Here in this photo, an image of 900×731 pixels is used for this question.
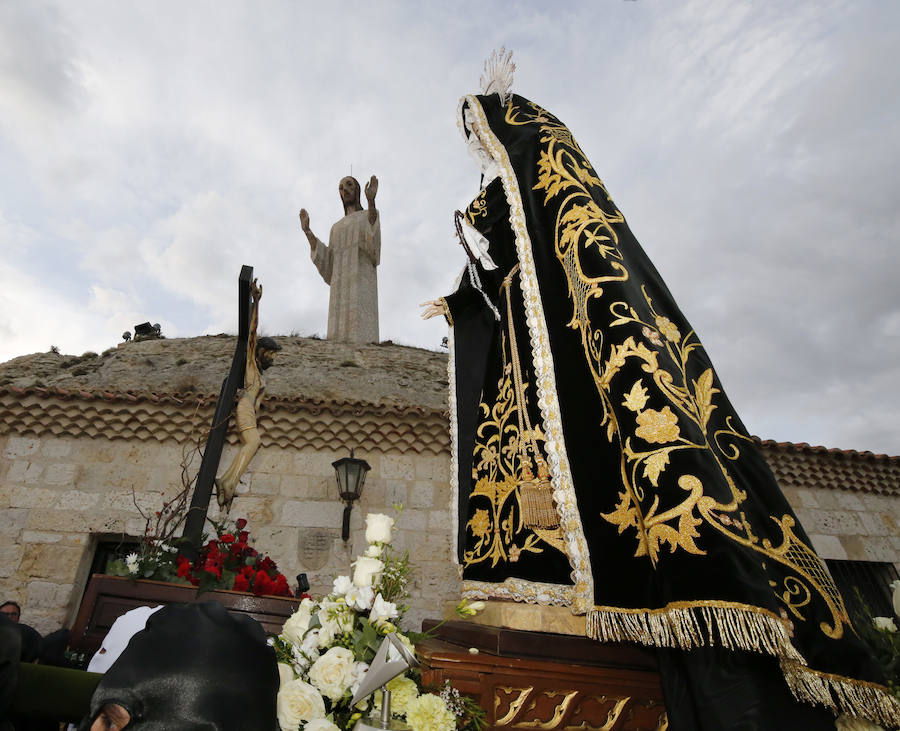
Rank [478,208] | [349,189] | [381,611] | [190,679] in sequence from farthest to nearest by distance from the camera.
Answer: [349,189]
[478,208]
[381,611]
[190,679]

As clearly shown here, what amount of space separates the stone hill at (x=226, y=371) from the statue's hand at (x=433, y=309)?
578cm

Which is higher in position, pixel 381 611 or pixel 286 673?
pixel 381 611

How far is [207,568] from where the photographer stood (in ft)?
11.5

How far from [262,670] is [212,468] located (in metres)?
3.38

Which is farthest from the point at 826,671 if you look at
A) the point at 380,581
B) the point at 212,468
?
the point at 212,468

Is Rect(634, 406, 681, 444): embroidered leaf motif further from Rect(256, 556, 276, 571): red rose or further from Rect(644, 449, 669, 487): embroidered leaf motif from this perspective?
Rect(256, 556, 276, 571): red rose

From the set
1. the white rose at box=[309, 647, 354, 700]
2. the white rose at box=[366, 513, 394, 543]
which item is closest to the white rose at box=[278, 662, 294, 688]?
the white rose at box=[309, 647, 354, 700]

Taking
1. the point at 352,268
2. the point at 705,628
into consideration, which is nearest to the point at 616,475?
the point at 705,628

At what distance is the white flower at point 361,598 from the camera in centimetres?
168

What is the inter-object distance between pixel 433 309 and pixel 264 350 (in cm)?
270

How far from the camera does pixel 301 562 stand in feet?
21.0

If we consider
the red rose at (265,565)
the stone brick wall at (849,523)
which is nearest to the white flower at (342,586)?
the red rose at (265,565)

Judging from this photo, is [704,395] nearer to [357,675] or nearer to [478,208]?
[357,675]

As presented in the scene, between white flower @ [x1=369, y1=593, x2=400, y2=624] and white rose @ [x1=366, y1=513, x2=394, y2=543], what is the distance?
0.73 feet
